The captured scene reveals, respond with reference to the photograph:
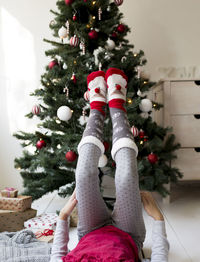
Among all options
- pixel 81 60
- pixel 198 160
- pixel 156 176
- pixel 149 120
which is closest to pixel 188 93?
pixel 149 120

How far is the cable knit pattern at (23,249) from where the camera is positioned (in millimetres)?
984

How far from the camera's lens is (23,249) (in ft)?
3.46

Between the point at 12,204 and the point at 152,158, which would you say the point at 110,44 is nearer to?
the point at 152,158

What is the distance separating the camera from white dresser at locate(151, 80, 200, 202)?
1.76m

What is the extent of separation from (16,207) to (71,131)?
551 millimetres

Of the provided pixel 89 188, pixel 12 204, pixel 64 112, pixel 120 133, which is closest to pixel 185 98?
pixel 64 112

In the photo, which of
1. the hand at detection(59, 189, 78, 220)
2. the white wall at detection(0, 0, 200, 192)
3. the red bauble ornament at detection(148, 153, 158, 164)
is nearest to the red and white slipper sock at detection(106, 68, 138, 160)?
the hand at detection(59, 189, 78, 220)

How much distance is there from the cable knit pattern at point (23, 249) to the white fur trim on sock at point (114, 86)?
73 cm

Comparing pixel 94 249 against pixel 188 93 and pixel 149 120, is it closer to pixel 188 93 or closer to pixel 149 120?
pixel 149 120

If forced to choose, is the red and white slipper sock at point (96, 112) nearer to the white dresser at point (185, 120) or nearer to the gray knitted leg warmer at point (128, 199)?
the gray knitted leg warmer at point (128, 199)

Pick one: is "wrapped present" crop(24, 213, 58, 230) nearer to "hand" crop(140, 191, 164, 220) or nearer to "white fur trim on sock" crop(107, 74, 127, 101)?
"hand" crop(140, 191, 164, 220)

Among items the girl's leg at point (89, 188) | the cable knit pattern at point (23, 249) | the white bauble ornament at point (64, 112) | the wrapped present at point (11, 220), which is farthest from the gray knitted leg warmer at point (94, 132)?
the wrapped present at point (11, 220)

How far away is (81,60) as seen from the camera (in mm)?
1542

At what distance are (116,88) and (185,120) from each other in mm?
859
